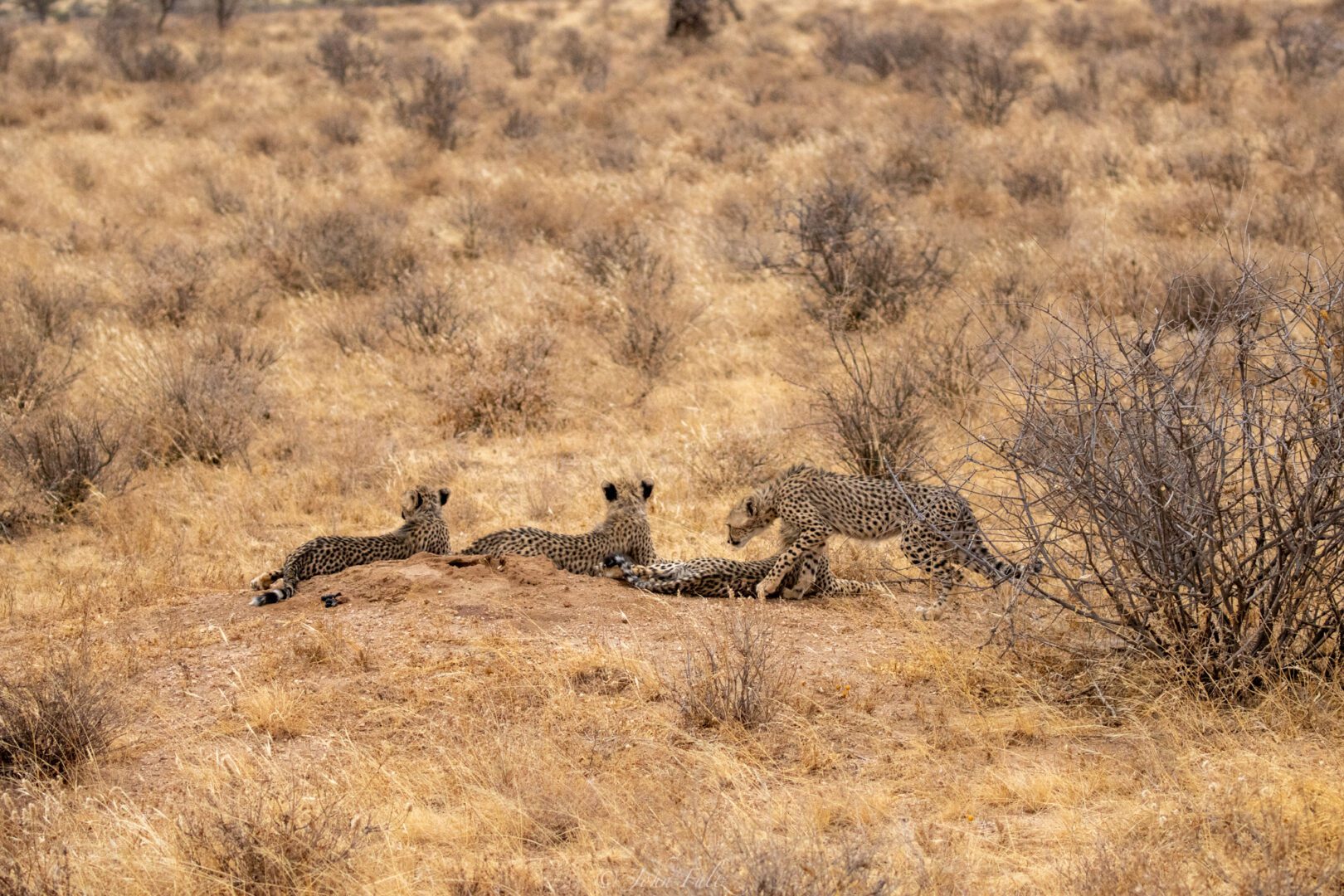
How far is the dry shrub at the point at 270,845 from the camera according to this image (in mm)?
4035

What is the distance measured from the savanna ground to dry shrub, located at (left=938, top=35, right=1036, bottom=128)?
10 centimetres

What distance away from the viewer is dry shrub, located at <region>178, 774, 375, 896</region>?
159 inches

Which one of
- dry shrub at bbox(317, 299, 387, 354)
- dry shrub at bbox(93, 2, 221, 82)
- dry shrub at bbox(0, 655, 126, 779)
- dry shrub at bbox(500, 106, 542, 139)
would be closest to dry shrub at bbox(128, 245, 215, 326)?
dry shrub at bbox(317, 299, 387, 354)

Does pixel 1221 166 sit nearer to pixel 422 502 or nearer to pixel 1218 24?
pixel 422 502

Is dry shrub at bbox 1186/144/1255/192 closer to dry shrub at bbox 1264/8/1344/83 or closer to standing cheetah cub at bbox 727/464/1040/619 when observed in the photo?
dry shrub at bbox 1264/8/1344/83

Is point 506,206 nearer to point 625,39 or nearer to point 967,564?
point 967,564

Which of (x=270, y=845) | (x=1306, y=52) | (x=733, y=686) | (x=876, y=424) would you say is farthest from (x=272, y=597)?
(x=1306, y=52)

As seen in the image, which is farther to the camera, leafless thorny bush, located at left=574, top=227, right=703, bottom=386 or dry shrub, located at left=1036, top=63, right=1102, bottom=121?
dry shrub, located at left=1036, top=63, right=1102, bottom=121

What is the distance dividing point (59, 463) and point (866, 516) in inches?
193

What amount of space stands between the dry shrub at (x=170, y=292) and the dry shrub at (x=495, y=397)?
3133 mm

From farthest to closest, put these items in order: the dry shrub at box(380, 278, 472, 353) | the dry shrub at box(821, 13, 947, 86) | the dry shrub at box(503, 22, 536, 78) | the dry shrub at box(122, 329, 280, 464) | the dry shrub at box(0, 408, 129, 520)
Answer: the dry shrub at box(503, 22, 536, 78) → the dry shrub at box(821, 13, 947, 86) → the dry shrub at box(380, 278, 472, 353) → the dry shrub at box(122, 329, 280, 464) → the dry shrub at box(0, 408, 129, 520)

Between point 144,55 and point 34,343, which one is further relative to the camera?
point 144,55

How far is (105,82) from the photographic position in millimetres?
22953

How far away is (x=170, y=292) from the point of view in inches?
472
